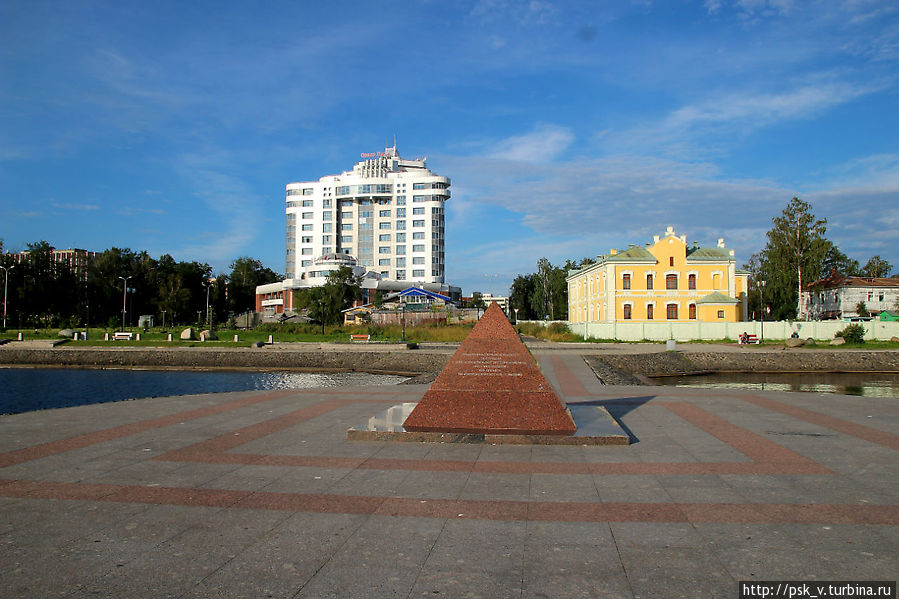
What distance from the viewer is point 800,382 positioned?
28.3 m

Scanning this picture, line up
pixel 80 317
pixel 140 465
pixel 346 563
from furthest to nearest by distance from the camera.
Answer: pixel 80 317 < pixel 140 465 < pixel 346 563

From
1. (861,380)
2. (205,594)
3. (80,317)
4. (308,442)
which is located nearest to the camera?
(205,594)

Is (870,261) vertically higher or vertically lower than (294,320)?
higher

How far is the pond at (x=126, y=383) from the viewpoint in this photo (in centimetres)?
2231

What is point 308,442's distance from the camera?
8.99 m

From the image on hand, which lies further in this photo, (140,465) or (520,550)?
(140,465)

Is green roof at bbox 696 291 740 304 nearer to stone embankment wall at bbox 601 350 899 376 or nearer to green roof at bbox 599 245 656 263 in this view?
green roof at bbox 599 245 656 263

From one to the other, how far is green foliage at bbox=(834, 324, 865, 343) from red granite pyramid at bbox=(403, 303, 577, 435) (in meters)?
41.6

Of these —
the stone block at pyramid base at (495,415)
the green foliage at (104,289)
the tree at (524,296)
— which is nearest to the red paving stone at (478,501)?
the stone block at pyramid base at (495,415)

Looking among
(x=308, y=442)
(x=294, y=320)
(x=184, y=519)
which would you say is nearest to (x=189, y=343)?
(x=294, y=320)

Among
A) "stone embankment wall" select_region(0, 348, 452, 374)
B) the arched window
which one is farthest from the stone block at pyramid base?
the arched window

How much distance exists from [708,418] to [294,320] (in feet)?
208

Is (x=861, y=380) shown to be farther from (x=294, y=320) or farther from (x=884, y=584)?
(x=294, y=320)

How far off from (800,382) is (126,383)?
3118 centimetres
